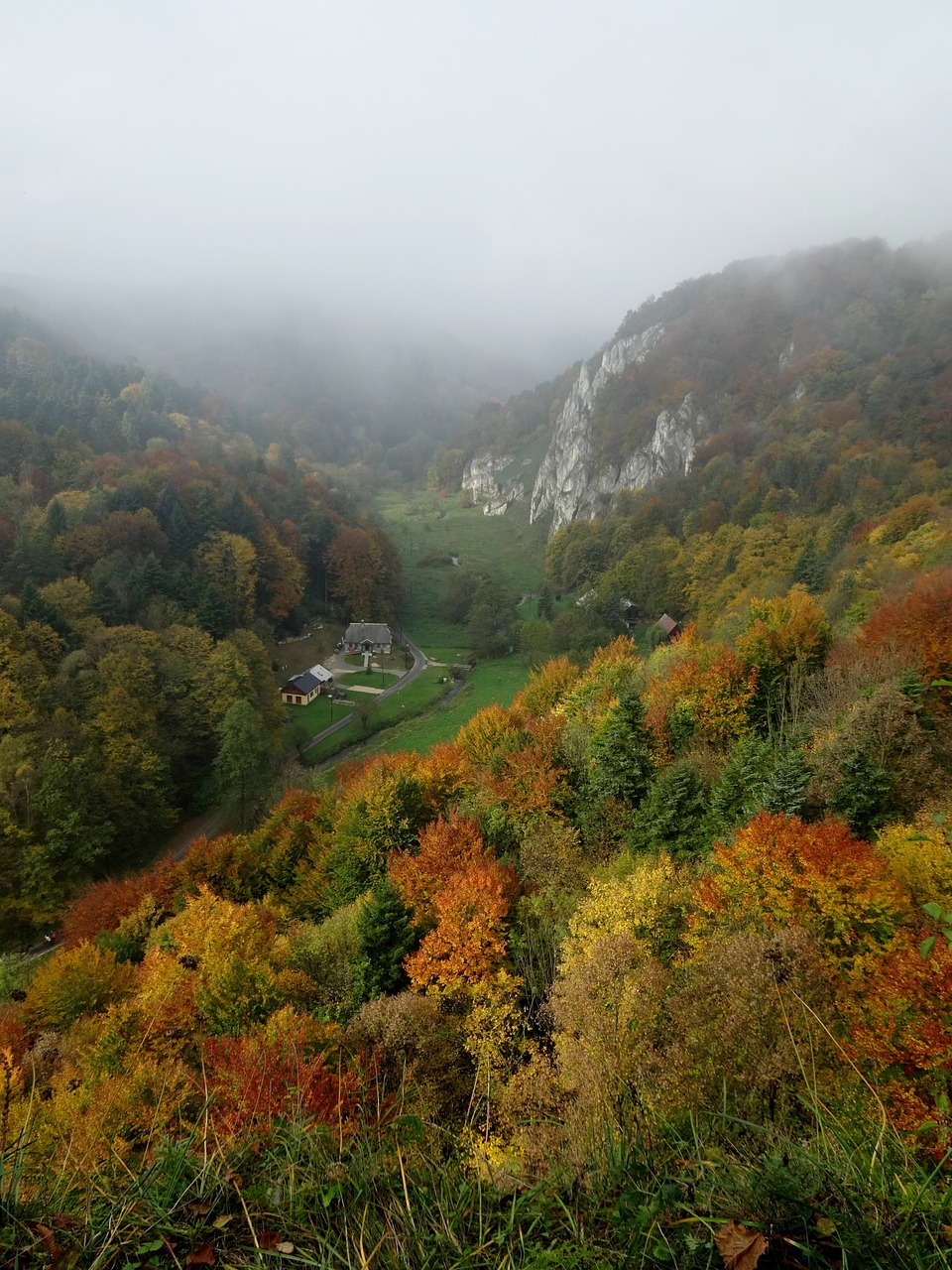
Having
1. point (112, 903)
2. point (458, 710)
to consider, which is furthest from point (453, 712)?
point (112, 903)

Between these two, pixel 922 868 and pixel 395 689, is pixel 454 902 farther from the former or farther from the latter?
pixel 395 689

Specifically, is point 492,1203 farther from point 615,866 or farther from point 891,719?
point 891,719

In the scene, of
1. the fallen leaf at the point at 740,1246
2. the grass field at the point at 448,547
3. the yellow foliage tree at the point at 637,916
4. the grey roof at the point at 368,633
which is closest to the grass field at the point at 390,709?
the grey roof at the point at 368,633

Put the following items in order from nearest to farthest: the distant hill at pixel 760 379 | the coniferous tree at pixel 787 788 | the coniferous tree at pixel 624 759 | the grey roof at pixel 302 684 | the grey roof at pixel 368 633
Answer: the coniferous tree at pixel 787 788 < the coniferous tree at pixel 624 759 < the grey roof at pixel 302 684 < the grey roof at pixel 368 633 < the distant hill at pixel 760 379

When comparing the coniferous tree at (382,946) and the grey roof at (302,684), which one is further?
the grey roof at (302,684)

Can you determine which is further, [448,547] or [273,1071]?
[448,547]

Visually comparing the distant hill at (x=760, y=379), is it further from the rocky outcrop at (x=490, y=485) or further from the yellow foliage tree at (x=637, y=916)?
the yellow foliage tree at (x=637, y=916)
